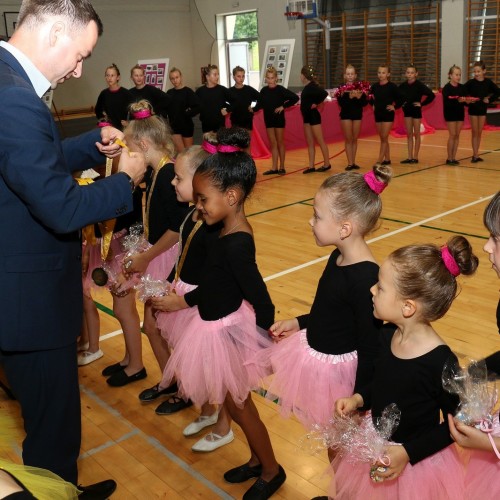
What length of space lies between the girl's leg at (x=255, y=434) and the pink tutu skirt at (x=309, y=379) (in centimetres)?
25

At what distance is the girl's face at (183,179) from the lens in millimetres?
2879

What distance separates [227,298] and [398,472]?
3.50 feet

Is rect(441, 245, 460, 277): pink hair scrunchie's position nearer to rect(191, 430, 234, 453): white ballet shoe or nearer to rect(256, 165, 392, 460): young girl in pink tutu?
rect(256, 165, 392, 460): young girl in pink tutu

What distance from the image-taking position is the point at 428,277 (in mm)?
1861

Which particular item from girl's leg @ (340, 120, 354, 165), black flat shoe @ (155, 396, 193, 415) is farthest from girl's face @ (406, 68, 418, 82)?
black flat shoe @ (155, 396, 193, 415)

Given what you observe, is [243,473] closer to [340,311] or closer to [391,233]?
[340,311]

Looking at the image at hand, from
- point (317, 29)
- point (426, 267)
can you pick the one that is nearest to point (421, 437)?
point (426, 267)

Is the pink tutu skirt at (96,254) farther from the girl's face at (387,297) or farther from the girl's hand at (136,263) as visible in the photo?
the girl's face at (387,297)

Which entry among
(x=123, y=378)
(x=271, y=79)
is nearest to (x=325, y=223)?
(x=123, y=378)

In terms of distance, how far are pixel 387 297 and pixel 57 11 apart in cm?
131

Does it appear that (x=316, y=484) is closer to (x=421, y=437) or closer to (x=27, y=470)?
(x=421, y=437)

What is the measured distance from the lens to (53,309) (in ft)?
6.56

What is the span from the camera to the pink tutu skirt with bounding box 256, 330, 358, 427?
2.25 meters

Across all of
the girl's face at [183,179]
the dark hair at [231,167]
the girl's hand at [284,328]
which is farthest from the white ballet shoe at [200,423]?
the dark hair at [231,167]
